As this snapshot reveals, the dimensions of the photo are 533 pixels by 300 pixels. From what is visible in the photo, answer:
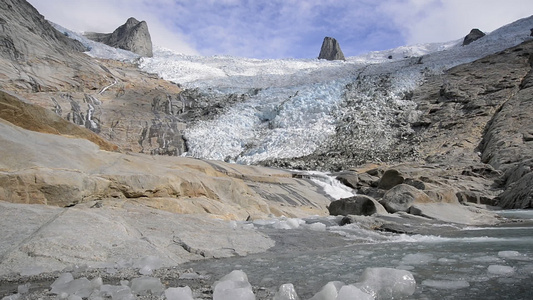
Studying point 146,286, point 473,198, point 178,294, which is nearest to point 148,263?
point 146,286

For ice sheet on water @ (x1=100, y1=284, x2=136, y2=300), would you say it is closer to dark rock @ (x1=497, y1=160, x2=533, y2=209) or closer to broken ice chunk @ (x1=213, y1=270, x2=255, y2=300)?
broken ice chunk @ (x1=213, y1=270, x2=255, y2=300)

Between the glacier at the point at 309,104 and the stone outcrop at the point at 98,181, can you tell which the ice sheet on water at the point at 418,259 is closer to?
the stone outcrop at the point at 98,181

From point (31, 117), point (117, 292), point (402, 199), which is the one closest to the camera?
point (117, 292)

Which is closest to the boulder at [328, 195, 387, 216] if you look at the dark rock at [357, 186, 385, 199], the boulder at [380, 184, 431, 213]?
the boulder at [380, 184, 431, 213]

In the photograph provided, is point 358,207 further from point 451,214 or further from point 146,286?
point 146,286

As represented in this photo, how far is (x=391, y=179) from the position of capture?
14.8m

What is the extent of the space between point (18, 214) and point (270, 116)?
24.7 metres

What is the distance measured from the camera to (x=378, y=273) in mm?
2871

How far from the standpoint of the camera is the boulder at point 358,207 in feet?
28.7

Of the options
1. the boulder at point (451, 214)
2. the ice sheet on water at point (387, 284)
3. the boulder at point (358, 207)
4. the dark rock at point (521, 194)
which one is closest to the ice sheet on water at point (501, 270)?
the ice sheet on water at point (387, 284)

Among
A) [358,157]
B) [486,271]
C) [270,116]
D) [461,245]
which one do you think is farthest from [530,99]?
[486,271]

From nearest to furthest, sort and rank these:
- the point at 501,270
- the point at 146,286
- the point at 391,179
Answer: the point at 146,286 → the point at 501,270 → the point at 391,179

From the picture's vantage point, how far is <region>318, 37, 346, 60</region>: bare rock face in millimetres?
57616

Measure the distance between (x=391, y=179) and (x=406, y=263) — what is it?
11631mm
